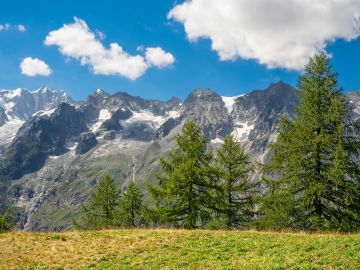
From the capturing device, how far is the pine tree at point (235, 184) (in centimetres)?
3912

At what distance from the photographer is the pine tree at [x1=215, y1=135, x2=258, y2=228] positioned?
39125 mm

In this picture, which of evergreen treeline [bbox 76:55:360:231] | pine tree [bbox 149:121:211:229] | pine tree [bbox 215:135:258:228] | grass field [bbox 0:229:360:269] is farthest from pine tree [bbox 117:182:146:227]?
grass field [bbox 0:229:360:269]

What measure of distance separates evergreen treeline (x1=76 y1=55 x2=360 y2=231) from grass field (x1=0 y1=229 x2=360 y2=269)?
7.08 m

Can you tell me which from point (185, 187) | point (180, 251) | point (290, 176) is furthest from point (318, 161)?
point (180, 251)

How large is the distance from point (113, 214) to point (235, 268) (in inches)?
1553

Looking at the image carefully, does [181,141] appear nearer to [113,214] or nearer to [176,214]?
[176,214]

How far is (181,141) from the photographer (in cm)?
3869

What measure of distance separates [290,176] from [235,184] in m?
10.5

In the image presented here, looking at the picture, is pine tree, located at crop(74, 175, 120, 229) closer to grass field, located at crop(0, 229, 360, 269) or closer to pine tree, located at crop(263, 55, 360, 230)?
pine tree, located at crop(263, 55, 360, 230)

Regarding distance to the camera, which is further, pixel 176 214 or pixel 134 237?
pixel 176 214

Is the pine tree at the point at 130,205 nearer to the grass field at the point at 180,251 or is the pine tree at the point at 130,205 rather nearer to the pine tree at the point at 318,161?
the pine tree at the point at 318,161

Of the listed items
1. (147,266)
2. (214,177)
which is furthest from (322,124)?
(147,266)

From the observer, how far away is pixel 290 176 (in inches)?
1207

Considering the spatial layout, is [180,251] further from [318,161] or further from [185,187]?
[185,187]
